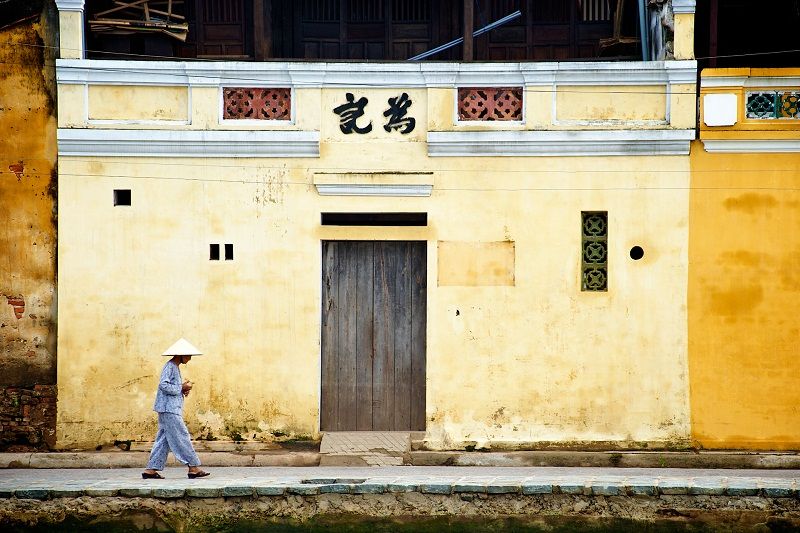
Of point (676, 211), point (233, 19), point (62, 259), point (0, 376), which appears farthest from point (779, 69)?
point (0, 376)

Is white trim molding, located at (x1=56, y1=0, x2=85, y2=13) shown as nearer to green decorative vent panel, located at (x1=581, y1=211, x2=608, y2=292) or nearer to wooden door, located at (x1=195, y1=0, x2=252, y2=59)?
wooden door, located at (x1=195, y1=0, x2=252, y2=59)

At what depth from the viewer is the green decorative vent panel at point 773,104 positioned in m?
13.5

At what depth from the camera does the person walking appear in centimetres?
1194

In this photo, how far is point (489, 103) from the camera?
13.7 meters

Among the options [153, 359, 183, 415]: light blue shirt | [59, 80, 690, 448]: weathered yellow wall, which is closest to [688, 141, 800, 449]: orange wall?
[59, 80, 690, 448]: weathered yellow wall

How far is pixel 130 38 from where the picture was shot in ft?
47.0

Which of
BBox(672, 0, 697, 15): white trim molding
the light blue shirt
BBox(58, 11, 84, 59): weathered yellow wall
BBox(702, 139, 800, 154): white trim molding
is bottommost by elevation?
the light blue shirt

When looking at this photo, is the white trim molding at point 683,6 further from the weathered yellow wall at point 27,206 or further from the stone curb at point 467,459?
the weathered yellow wall at point 27,206

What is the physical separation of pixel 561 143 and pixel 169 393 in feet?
17.1

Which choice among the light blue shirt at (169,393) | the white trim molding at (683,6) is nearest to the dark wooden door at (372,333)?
the light blue shirt at (169,393)

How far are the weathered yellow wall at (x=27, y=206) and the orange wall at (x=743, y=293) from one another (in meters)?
7.41

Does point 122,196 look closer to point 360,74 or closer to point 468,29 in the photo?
point 360,74

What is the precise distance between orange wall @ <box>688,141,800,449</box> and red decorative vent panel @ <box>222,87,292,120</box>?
472cm

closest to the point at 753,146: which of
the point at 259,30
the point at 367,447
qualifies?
the point at 367,447
